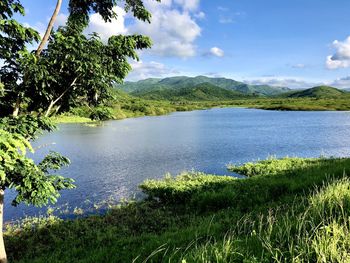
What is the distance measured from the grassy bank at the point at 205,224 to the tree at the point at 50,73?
365 cm

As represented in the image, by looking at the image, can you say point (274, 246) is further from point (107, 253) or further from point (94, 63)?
point (94, 63)

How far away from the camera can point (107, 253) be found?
12.8 meters

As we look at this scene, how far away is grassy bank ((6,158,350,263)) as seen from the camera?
30.6 ft

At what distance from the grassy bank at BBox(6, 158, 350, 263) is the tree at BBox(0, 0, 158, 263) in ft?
12.0

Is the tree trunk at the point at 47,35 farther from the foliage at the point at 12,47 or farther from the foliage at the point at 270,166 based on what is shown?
the foliage at the point at 270,166

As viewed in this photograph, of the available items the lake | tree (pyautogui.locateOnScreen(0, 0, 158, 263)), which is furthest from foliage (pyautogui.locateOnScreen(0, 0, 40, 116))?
the lake

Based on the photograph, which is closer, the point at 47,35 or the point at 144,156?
the point at 47,35

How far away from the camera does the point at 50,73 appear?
12844 mm

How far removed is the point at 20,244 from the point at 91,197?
1016cm

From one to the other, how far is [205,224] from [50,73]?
938 centimetres

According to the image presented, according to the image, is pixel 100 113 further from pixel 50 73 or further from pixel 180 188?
pixel 180 188

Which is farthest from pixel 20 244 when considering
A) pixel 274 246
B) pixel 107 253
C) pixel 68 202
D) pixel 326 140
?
pixel 326 140

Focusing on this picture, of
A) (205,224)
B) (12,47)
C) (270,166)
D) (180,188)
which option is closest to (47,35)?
(12,47)

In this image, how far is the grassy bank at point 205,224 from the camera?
30.6 ft
